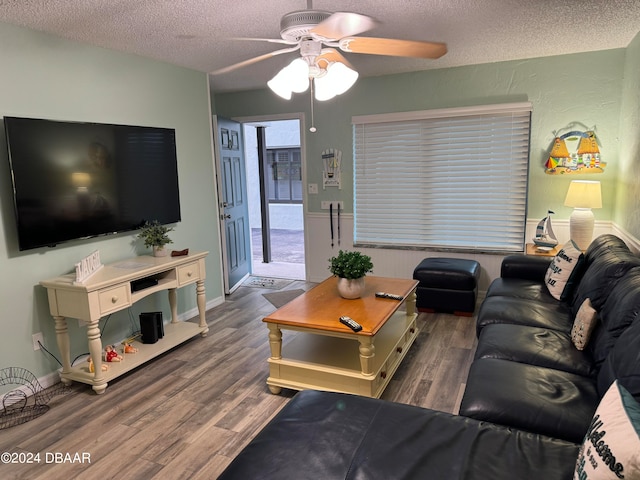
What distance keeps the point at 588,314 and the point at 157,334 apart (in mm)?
2975

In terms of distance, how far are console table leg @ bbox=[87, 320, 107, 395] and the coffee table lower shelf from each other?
1.11 metres

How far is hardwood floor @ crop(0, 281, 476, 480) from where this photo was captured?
2.23m

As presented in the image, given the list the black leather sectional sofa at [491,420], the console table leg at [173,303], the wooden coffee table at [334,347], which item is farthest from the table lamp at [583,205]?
the console table leg at [173,303]

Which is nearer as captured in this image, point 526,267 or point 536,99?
point 526,267

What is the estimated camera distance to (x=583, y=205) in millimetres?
3717

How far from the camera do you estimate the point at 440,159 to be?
472 centimetres

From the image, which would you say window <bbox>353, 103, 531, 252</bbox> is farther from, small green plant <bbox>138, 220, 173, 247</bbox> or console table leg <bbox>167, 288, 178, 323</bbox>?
small green plant <bbox>138, 220, 173, 247</bbox>

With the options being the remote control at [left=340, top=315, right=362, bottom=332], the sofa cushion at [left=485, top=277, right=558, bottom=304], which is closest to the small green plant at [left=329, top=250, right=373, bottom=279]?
the remote control at [left=340, top=315, right=362, bottom=332]

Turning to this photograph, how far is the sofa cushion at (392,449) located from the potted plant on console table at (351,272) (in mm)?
1352

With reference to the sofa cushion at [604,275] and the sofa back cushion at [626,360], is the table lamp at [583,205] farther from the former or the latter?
the sofa back cushion at [626,360]

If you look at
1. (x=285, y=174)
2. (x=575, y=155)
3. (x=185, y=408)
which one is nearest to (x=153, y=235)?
(x=185, y=408)

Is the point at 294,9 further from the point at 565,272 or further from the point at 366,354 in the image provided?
the point at 565,272

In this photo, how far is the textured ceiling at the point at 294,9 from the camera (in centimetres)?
265

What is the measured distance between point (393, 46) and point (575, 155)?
265 cm
